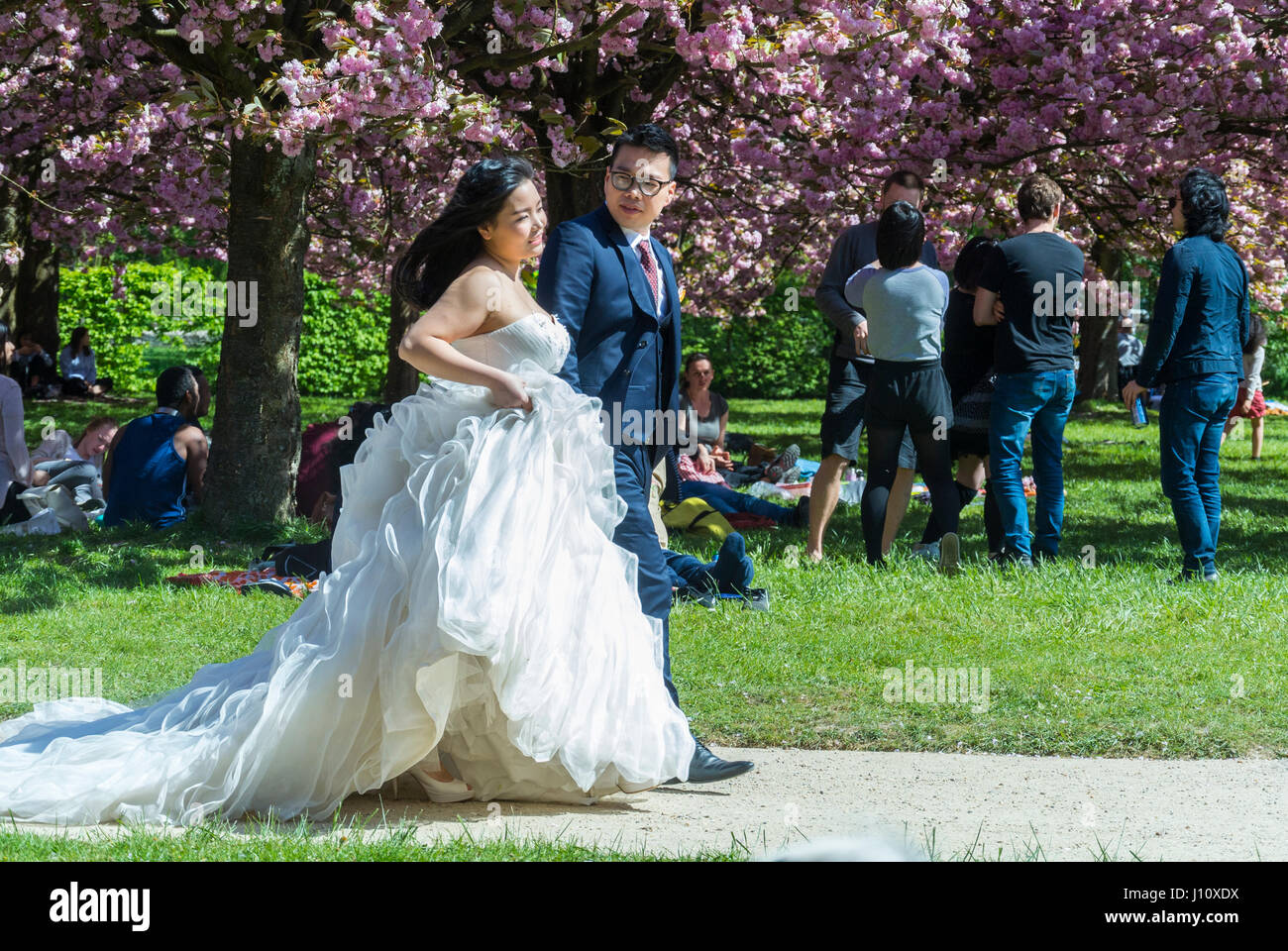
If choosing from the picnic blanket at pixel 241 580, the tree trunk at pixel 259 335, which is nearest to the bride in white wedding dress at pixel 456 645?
the picnic blanket at pixel 241 580

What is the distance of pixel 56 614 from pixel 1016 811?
5.10m

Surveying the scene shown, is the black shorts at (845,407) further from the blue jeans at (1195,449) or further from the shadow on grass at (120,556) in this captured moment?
the shadow on grass at (120,556)

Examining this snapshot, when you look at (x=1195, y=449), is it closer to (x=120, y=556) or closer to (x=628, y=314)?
(x=628, y=314)

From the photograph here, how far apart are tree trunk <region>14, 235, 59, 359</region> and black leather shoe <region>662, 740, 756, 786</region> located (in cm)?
2232

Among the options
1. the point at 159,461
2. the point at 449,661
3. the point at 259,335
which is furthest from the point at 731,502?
the point at 449,661

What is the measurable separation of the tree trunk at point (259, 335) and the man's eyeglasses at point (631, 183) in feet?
17.8

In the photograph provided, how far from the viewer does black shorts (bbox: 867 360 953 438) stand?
7.15 meters

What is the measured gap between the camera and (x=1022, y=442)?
24.2 ft

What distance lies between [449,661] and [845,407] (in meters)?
4.42

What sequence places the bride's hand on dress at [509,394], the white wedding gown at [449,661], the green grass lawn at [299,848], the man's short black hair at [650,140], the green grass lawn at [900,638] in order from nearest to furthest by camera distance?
1. the green grass lawn at [299,848]
2. the white wedding gown at [449,661]
3. the bride's hand on dress at [509,394]
4. the man's short black hair at [650,140]
5. the green grass lawn at [900,638]

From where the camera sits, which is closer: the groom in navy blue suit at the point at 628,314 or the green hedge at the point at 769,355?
the groom in navy blue suit at the point at 628,314

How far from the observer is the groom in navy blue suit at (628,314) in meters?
4.43

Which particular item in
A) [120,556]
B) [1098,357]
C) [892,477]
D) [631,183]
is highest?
[631,183]
